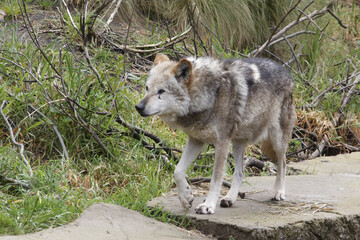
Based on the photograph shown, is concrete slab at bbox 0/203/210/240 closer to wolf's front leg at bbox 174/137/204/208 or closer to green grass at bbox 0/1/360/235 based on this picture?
green grass at bbox 0/1/360/235

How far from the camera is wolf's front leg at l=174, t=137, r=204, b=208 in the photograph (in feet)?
14.5

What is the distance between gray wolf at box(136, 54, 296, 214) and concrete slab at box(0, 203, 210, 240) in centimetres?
43

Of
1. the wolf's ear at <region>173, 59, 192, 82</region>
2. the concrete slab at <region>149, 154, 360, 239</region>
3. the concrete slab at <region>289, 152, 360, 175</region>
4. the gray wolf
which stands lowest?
the concrete slab at <region>289, 152, 360, 175</region>

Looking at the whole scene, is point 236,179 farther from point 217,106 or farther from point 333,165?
point 333,165

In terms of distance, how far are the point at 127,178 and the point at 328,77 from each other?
5372 mm

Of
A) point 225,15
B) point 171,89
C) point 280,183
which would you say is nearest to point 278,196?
point 280,183

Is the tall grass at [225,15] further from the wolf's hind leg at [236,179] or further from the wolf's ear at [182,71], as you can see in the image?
the wolf's ear at [182,71]

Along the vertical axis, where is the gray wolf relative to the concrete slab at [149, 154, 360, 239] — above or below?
above

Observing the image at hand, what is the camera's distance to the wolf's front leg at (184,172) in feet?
14.5

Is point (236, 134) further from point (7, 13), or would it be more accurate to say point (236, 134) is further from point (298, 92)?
point (7, 13)

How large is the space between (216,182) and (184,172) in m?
0.30

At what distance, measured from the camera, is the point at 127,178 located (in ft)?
17.9

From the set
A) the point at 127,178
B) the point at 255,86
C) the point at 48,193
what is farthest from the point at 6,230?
the point at 255,86

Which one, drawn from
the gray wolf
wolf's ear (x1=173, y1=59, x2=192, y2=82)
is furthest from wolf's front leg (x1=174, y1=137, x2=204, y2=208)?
wolf's ear (x1=173, y1=59, x2=192, y2=82)
